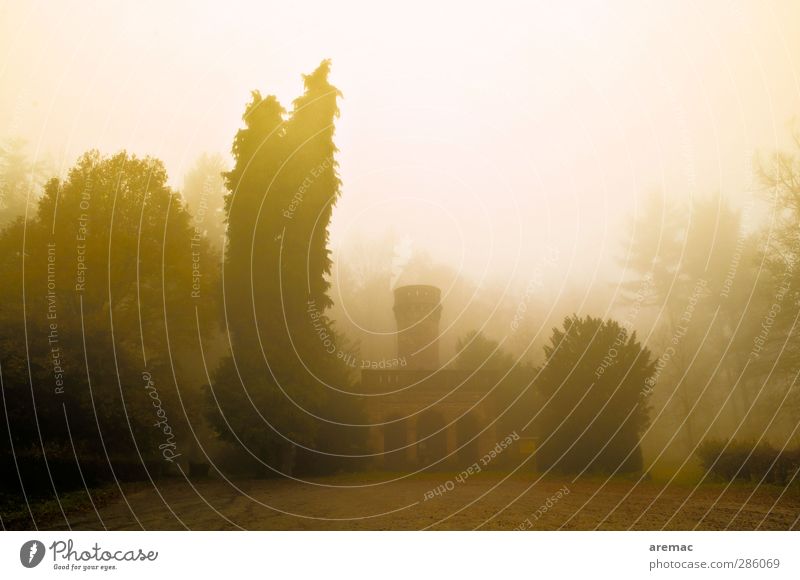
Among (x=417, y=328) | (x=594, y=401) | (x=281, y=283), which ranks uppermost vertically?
(x=281, y=283)

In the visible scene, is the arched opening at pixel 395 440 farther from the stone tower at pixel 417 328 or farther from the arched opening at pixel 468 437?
the stone tower at pixel 417 328

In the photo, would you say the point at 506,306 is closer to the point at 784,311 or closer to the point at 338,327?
the point at 338,327

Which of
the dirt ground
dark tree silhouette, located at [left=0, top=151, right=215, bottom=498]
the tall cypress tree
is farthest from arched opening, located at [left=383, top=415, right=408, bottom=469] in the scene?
dark tree silhouette, located at [left=0, top=151, right=215, bottom=498]

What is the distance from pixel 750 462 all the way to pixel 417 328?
1270cm

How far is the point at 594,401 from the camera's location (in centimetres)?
1511

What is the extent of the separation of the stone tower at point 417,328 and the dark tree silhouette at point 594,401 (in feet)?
21.6

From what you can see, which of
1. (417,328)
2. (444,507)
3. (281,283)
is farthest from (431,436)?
(444,507)

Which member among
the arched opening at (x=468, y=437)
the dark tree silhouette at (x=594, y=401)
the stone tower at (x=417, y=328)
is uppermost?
the stone tower at (x=417, y=328)

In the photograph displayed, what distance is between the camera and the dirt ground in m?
9.06

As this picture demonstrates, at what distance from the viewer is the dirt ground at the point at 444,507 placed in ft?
29.7

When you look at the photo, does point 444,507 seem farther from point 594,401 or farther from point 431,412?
point 431,412

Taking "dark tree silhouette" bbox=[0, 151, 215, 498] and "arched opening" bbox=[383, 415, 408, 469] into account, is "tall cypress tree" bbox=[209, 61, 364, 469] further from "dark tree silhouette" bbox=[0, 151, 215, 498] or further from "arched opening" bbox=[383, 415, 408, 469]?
"dark tree silhouette" bbox=[0, 151, 215, 498]

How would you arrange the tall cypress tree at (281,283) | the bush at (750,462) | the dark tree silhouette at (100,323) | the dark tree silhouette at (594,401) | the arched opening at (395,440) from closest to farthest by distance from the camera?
the bush at (750,462)
the dark tree silhouette at (100,323)
the dark tree silhouette at (594,401)
the tall cypress tree at (281,283)
the arched opening at (395,440)

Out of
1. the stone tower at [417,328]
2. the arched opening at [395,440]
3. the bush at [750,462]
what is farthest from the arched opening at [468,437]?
the bush at [750,462]
